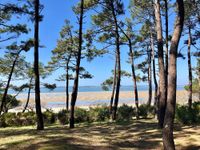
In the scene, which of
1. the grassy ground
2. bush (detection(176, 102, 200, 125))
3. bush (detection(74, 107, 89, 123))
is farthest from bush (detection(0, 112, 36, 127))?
the grassy ground

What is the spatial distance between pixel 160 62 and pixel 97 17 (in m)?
10.6

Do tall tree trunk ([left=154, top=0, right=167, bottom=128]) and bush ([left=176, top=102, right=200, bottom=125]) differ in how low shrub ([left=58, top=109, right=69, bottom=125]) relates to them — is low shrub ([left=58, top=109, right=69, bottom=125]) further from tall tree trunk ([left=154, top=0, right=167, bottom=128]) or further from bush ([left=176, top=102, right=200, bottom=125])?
tall tree trunk ([left=154, top=0, right=167, bottom=128])

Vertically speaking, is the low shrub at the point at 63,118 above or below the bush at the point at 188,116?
below

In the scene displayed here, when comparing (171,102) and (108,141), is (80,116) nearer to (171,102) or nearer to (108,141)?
(108,141)

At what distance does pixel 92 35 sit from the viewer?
24.2m

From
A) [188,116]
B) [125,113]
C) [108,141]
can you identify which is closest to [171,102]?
[108,141]

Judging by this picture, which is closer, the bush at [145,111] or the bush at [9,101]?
the bush at [145,111]

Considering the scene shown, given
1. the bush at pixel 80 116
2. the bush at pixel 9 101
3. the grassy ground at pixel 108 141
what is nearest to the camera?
the grassy ground at pixel 108 141

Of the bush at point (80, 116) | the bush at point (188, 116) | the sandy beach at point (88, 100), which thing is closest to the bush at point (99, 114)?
the bush at point (80, 116)

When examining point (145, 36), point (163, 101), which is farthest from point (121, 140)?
point (145, 36)

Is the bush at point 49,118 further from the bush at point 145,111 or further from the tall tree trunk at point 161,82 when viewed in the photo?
the tall tree trunk at point 161,82

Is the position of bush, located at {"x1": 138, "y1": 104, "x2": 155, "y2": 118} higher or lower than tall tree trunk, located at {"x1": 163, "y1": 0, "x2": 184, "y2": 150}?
lower

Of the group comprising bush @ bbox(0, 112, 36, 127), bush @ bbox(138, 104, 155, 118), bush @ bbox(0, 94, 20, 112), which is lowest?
bush @ bbox(0, 112, 36, 127)

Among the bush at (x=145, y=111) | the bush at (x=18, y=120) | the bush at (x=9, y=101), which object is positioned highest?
the bush at (x=9, y=101)
